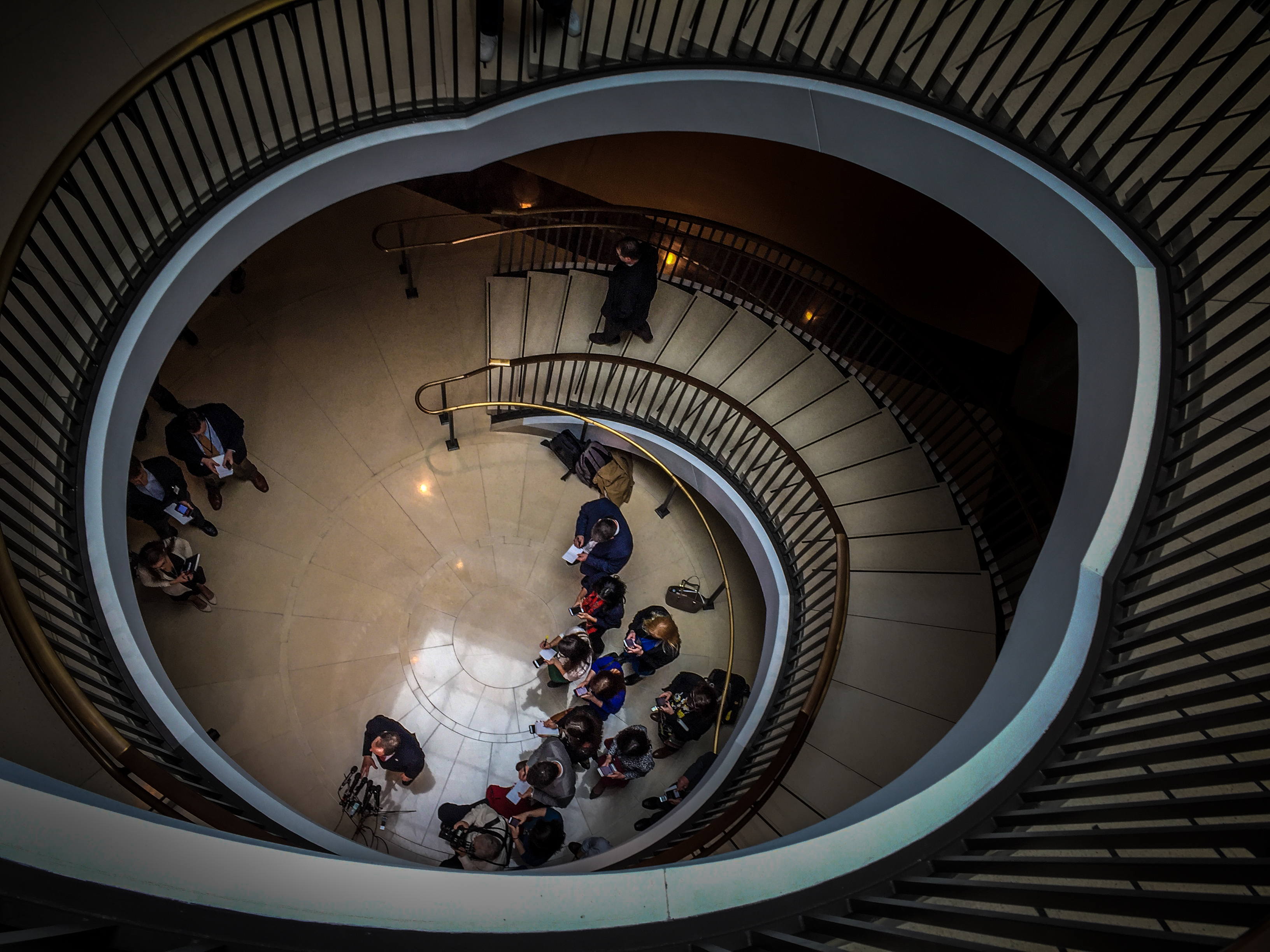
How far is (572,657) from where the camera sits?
335 inches

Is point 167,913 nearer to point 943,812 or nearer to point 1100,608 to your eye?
point 943,812

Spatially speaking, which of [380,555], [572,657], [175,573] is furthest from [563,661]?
[175,573]

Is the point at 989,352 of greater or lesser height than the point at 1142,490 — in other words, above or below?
above

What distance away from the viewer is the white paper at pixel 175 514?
7.57 m

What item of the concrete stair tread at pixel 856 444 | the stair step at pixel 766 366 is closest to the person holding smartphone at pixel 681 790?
the concrete stair tread at pixel 856 444

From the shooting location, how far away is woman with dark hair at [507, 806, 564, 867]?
729 cm

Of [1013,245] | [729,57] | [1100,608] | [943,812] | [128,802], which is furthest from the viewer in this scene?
[729,57]

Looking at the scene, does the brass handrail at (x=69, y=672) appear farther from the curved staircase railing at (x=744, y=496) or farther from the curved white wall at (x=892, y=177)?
the curved staircase railing at (x=744, y=496)

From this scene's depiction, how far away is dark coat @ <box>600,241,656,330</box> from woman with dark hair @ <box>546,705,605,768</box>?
4819mm

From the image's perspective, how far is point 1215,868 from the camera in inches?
98.3

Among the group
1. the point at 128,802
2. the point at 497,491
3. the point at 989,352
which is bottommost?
the point at 128,802

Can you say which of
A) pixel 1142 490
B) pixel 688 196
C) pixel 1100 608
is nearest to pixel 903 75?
pixel 1142 490

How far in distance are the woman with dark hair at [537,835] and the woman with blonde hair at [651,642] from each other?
1962mm

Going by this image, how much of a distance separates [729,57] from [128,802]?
6951mm
